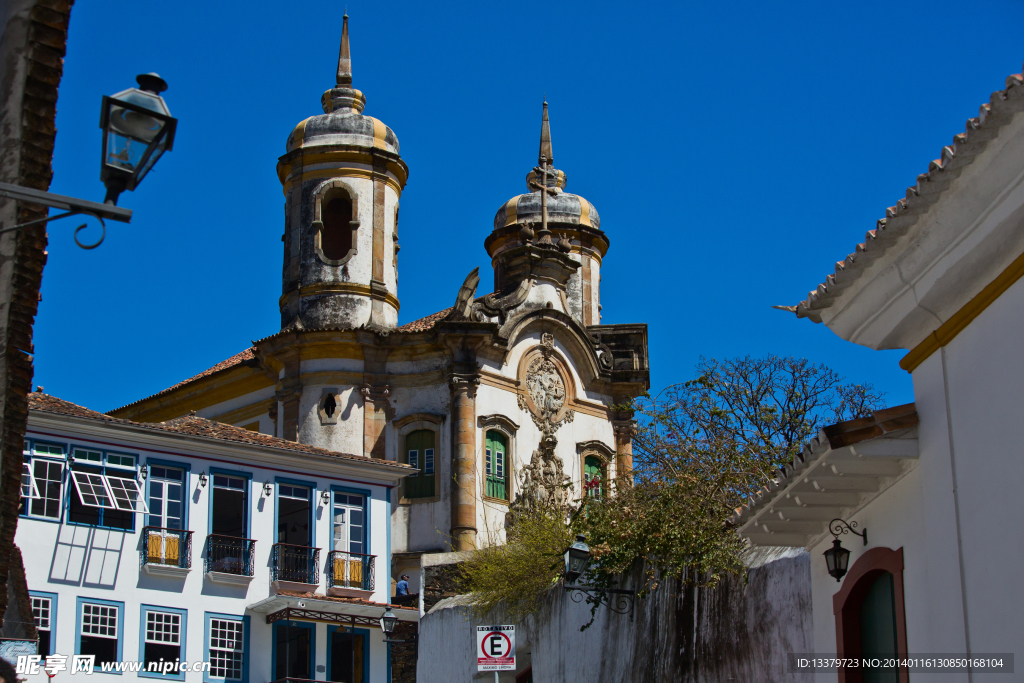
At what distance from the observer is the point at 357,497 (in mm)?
32438

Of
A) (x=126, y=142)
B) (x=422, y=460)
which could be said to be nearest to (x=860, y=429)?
(x=126, y=142)

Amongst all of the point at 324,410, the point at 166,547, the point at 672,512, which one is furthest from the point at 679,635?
the point at 324,410

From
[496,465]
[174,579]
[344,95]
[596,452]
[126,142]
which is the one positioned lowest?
[174,579]

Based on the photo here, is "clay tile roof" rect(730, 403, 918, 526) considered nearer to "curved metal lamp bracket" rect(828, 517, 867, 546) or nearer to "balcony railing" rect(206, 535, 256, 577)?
"curved metal lamp bracket" rect(828, 517, 867, 546)

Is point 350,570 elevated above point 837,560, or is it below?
above

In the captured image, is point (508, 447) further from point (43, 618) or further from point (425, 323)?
point (43, 618)

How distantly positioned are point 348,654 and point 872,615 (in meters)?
19.7

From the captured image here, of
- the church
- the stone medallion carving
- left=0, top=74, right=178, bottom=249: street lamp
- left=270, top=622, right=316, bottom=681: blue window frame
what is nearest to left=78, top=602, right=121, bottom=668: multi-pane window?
left=270, top=622, right=316, bottom=681: blue window frame

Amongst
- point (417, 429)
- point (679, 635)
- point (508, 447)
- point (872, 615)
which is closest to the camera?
point (872, 615)

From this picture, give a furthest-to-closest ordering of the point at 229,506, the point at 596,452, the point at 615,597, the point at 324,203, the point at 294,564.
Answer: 1. the point at 596,452
2. the point at 324,203
3. the point at 229,506
4. the point at 294,564
5. the point at 615,597

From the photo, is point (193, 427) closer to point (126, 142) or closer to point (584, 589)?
point (584, 589)

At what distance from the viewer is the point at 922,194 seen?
10828 millimetres

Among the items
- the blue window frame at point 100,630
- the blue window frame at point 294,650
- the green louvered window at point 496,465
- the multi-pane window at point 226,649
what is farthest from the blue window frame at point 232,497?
the green louvered window at point 496,465

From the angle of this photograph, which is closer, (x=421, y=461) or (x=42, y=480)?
(x=42, y=480)
